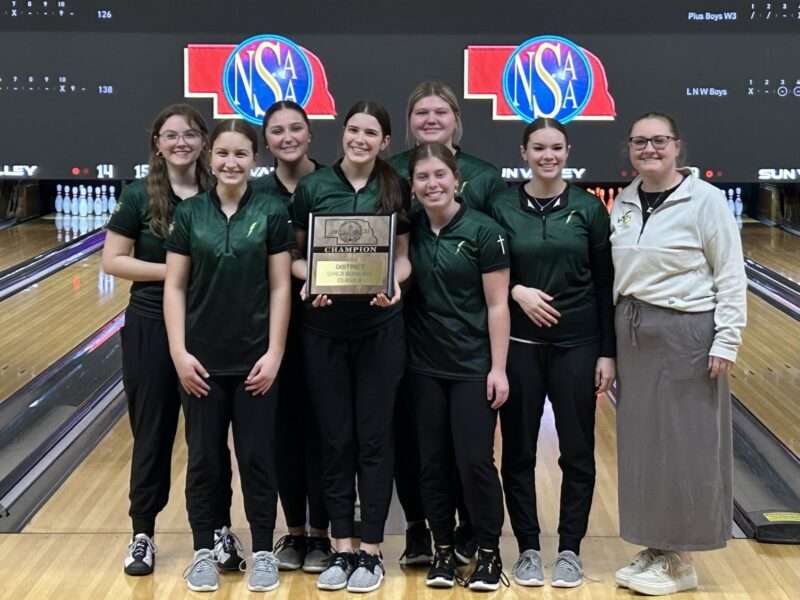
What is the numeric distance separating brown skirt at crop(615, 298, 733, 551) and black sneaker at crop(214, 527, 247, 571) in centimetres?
88

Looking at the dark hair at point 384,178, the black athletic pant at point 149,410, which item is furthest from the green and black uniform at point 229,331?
the dark hair at point 384,178

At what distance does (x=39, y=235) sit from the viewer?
8.43 meters

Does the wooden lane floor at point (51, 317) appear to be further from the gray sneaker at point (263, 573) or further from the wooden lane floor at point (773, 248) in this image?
the wooden lane floor at point (773, 248)

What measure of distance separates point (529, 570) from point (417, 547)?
28cm

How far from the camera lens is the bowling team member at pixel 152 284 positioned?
2.79 m

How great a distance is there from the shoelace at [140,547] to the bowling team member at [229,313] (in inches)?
5.9

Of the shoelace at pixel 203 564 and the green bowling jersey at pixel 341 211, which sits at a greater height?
the green bowling jersey at pixel 341 211

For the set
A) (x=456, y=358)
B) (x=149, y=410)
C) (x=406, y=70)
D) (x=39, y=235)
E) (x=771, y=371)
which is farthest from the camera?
(x=39, y=235)

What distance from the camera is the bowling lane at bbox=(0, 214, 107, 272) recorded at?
754cm

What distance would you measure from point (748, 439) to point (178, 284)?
6.88 ft

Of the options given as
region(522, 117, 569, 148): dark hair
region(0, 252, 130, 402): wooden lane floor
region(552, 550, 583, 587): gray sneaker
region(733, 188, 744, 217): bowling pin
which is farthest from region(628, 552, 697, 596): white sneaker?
region(733, 188, 744, 217): bowling pin

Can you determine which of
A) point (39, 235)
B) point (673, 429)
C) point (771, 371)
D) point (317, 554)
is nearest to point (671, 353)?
point (673, 429)

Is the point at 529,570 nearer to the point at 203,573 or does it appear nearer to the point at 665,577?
the point at 665,577

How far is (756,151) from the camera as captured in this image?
12.6ft
